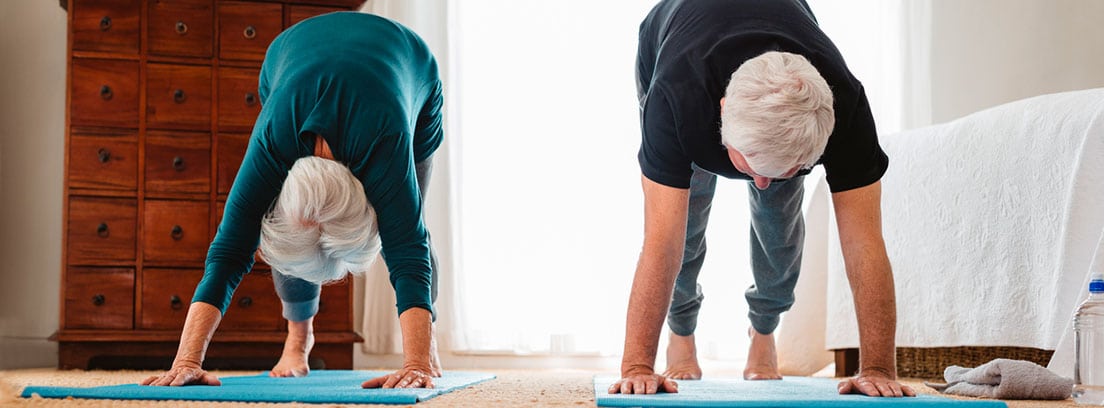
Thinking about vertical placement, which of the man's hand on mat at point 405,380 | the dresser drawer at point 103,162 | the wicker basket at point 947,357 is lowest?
the wicker basket at point 947,357

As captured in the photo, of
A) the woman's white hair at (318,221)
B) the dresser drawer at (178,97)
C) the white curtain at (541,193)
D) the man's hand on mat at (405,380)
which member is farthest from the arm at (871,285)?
the dresser drawer at (178,97)

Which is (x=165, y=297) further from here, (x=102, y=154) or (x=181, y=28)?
(x=181, y=28)

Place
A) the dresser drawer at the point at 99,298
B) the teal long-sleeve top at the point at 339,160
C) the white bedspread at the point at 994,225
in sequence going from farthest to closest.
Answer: the dresser drawer at the point at 99,298
the white bedspread at the point at 994,225
the teal long-sleeve top at the point at 339,160

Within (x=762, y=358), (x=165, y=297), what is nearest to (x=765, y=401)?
(x=762, y=358)

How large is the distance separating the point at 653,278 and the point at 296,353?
1.07m

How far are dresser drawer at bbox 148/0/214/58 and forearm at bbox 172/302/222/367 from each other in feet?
5.34

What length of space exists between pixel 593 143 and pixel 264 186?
216 cm

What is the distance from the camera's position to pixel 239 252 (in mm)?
1796

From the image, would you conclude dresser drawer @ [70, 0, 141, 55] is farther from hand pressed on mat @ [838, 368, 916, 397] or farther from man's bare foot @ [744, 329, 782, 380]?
hand pressed on mat @ [838, 368, 916, 397]

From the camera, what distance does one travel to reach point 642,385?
5.31ft

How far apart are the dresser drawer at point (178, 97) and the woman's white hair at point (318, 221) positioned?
57.2 inches

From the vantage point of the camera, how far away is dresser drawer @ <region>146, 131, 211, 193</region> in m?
3.16

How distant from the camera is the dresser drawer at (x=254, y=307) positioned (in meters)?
3.14

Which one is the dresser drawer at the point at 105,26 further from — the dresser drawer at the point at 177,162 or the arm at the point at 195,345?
the arm at the point at 195,345
